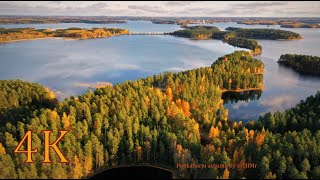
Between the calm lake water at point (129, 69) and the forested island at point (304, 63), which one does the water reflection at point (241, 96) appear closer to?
the calm lake water at point (129, 69)

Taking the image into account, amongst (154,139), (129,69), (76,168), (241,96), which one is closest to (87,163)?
(76,168)

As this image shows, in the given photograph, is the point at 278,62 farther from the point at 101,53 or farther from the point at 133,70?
the point at 101,53

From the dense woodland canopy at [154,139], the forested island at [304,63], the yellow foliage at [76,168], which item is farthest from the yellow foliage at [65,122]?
the forested island at [304,63]

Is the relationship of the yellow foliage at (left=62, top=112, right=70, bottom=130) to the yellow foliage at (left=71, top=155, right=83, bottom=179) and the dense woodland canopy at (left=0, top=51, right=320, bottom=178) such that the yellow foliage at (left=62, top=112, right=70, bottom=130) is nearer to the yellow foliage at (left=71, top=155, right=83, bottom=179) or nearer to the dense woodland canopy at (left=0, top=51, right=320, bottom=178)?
the dense woodland canopy at (left=0, top=51, right=320, bottom=178)

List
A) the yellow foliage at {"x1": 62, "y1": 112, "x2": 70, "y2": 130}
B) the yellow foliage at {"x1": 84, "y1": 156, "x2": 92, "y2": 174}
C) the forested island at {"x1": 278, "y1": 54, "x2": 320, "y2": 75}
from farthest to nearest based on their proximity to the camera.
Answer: the forested island at {"x1": 278, "y1": 54, "x2": 320, "y2": 75} < the yellow foliage at {"x1": 62, "y1": 112, "x2": 70, "y2": 130} < the yellow foliage at {"x1": 84, "y1": 156, "x2": 92, "y2": 174}

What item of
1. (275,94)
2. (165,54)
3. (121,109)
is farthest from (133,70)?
(121,109)

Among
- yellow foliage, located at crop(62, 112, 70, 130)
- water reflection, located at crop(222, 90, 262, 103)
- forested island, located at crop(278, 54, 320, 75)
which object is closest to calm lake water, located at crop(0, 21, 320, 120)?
water reflection, located at crop(222, 90, 262, 103)
